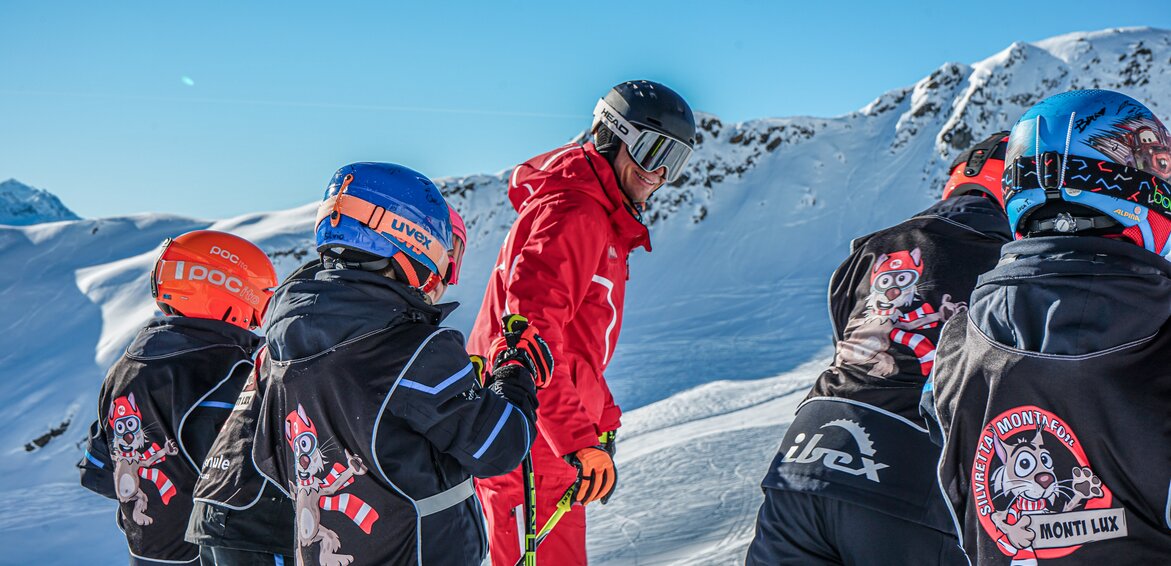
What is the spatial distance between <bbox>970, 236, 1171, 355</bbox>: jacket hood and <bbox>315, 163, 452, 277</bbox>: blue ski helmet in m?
1.62

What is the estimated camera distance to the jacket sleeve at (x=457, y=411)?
2.30 metres

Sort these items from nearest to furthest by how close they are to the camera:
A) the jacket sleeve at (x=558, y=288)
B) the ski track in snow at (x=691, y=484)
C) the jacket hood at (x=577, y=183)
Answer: the jacket sleeve at (x=558, y=288)
the jacket hood at (x=577, y=183)
the ski track in snow at (x=691, y=484)

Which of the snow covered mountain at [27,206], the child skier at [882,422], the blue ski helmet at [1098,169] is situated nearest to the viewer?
the blue ski helmet at [1098,169]

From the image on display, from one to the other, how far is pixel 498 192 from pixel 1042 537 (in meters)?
22.6

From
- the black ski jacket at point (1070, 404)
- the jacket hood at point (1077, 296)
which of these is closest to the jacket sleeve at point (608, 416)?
the black ski jacket at point (1070, 404)

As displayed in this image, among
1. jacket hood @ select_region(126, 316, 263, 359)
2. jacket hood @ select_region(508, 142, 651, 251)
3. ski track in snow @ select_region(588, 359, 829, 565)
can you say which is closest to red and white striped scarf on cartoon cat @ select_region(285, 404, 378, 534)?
jacket hood @ select_region(508, 142, 651, 251)

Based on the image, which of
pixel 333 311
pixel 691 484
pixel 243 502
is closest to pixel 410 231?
pixel 333 311

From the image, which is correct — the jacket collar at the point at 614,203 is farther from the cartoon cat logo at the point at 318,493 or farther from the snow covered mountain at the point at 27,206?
the snow covered mountain at the point at 27,206

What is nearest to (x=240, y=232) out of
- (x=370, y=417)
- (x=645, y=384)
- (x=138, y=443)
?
(x=645, y=384)

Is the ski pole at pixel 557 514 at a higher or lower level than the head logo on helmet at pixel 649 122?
lower

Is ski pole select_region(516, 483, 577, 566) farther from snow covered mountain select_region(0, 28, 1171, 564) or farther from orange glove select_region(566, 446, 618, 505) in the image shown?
snow covered mountain select_region(0, 28, 1171, 564)

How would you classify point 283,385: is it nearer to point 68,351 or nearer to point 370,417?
point 370,417

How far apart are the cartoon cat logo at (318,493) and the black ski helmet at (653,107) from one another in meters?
1.76

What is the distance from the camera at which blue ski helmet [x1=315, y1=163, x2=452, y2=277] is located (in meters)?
2.55
